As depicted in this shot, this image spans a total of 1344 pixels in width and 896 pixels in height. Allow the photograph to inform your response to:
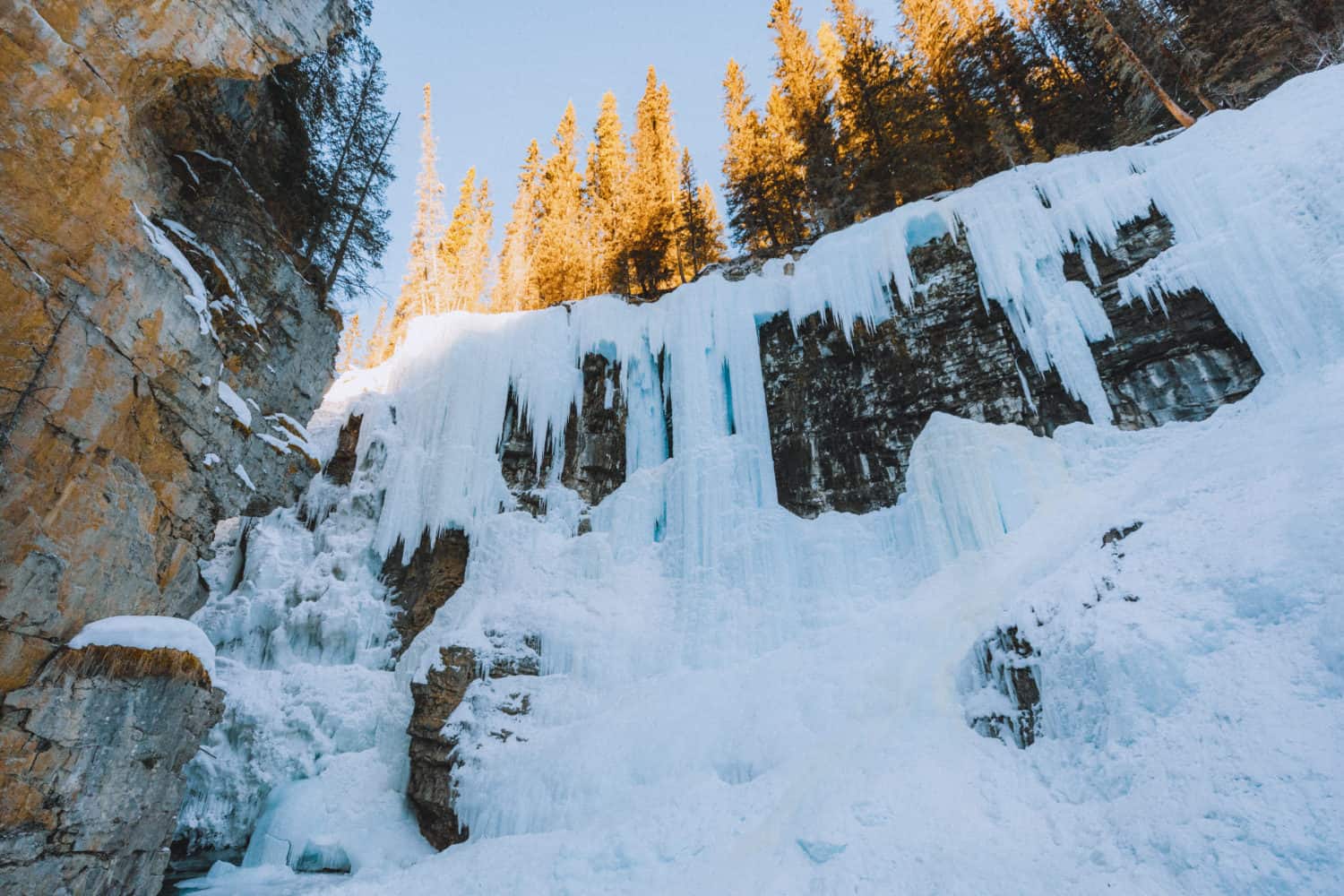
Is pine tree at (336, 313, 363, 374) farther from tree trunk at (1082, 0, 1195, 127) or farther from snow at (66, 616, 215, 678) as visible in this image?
tree trunk at (1082, 0, 1195, 127)

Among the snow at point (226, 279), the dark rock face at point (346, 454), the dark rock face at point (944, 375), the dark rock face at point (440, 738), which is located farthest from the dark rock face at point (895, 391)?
the dark rock face at point (346, 454)

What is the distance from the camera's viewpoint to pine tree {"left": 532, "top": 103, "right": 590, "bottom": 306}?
20188mm

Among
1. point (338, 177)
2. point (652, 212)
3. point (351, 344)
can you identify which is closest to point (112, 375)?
point (338, 177)

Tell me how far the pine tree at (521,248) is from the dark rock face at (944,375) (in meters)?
12.3

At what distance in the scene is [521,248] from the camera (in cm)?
2297

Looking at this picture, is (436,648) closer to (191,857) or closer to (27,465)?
(191,857)

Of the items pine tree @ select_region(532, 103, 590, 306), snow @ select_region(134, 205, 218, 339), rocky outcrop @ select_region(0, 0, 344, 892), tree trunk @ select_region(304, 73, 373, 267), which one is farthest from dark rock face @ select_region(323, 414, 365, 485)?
pine tree @ select_region(532, 103, 590, 306)

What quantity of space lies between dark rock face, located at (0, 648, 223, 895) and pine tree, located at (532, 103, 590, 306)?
16117 millimetres

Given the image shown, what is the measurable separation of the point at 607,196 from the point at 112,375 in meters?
18.8

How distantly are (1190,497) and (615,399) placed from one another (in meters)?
10.3

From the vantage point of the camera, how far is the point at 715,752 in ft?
26.9

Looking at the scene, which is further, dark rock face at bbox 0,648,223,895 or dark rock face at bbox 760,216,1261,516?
dark rock face at bbox 760,216,1261,516

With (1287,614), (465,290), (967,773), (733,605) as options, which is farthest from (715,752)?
(465,290)

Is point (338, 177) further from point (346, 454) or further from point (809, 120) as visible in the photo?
point (809, 120)
